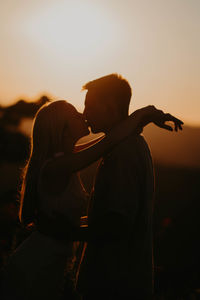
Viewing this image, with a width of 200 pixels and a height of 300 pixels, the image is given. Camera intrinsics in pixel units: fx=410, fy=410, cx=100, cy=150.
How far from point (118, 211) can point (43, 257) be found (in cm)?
81

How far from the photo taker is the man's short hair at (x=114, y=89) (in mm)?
3369

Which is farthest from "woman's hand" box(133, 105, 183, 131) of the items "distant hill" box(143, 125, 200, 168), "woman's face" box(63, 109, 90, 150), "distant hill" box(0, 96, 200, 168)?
"distant hill" box(143, 125, 200, 168)

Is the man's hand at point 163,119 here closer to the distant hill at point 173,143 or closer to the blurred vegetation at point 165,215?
the blurred vegetation at point 165,215

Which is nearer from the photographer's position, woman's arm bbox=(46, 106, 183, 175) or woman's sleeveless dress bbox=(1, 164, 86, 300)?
woman's arm bbox=(46, 106, 183, 175)

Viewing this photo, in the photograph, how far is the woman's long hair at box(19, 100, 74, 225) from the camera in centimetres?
332

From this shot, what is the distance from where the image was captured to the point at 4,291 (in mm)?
3377

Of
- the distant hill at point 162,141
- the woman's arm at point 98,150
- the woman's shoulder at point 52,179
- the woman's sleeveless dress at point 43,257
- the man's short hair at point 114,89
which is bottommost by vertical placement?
the woman's sleeveless dress at point 43,257

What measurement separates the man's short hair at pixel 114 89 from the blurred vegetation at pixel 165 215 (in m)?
0.74

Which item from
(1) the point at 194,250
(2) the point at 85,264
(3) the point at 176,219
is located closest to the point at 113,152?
(2) the point at 85,264

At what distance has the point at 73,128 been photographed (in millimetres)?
3467

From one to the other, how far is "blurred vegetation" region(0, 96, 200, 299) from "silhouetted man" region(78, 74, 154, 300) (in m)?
0.75

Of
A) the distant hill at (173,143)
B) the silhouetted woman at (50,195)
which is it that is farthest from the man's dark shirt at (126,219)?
the distant hill at (173,143)

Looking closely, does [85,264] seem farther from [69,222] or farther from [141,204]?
[141,204]

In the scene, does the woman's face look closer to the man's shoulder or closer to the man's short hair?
the man's short hair
